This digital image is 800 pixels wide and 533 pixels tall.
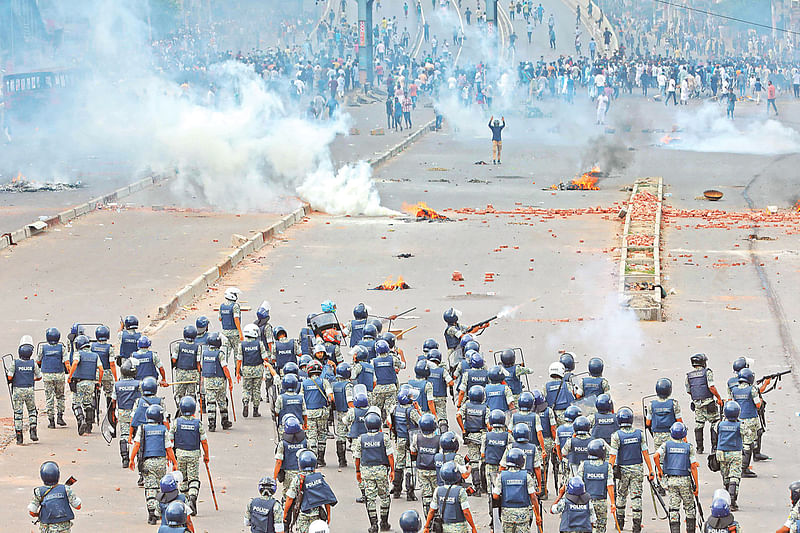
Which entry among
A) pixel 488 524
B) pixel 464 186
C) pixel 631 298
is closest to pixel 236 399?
pixel 488 524

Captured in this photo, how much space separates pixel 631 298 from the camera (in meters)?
22.3

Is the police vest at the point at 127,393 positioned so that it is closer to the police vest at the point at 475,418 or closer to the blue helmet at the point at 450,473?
the police vest at the point at 475,418

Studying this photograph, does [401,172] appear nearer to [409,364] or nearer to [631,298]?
[631,298]

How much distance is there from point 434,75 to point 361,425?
52.3 metres

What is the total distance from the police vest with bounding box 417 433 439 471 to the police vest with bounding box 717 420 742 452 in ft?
9.88

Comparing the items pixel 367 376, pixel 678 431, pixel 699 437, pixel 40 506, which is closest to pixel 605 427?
pixel 678 431

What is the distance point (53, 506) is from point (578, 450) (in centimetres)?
485

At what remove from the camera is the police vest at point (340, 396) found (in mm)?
15242

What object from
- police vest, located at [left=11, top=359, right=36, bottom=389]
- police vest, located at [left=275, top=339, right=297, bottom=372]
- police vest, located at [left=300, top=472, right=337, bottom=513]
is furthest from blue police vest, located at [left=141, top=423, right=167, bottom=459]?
police vest, located at [left=275, top=339, right=297, bottom=372]

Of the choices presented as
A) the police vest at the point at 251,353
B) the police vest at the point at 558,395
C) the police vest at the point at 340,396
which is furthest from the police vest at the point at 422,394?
the police vest at the point at 251,353

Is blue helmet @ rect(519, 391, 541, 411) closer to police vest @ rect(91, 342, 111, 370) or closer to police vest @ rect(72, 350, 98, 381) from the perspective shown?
police vest @ rect(72, 350, 98, 381)

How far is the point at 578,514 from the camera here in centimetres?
1120

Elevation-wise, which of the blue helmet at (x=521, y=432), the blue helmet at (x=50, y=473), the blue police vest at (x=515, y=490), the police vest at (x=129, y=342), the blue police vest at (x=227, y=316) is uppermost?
the blue helmet at (x=50, y=473)

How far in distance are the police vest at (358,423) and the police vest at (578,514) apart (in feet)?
10.6
